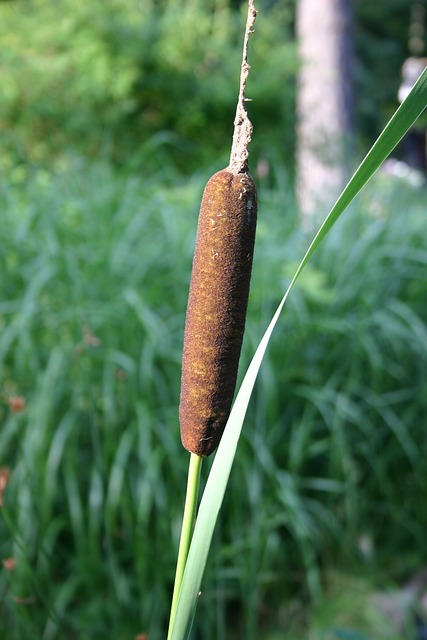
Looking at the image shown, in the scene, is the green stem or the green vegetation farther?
the green vegetation

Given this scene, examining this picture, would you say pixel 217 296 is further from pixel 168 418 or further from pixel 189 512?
pixel 168 418

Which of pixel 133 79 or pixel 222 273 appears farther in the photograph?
pixel 133 79

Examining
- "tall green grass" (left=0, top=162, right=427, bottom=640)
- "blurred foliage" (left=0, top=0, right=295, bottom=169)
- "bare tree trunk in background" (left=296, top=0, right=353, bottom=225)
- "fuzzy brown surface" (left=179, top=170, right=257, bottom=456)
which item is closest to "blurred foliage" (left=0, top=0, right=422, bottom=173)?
"blurred foliage" (left=0, top=0, right=295, bottom=169)

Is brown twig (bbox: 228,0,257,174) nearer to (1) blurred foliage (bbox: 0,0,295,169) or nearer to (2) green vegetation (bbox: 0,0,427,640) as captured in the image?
(2) green vegetation (bbox: 0,0,427,640)

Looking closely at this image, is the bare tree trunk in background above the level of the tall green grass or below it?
above

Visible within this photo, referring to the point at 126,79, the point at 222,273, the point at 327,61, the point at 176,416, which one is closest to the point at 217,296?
the point at 222,273

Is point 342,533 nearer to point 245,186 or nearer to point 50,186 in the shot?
point 50,186
